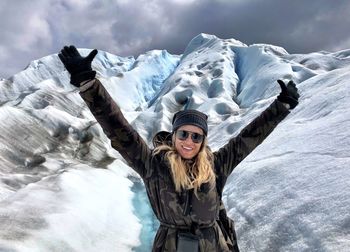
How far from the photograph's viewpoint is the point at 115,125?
3.12 m

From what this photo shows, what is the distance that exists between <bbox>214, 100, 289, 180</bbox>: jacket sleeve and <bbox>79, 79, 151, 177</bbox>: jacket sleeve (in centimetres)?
66

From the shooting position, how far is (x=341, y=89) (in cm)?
1702

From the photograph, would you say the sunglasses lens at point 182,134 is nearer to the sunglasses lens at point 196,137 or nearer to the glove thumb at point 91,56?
the sunglasses lens at point 196,137

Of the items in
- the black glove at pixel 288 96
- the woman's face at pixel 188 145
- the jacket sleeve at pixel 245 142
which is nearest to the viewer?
the woman's face at pixel 188 145

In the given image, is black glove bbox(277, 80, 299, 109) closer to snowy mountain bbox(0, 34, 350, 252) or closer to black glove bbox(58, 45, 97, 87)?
black glove bbox(58, 45, 97, 87)

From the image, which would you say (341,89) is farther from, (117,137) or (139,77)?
(139,77)

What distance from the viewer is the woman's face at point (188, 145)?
3.36 meters

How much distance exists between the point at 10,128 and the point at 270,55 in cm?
3597

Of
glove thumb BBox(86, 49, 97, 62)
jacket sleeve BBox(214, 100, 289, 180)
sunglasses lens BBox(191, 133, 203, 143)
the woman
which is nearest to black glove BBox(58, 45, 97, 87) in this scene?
glove thumb BBox(86, 49, 97, 62)

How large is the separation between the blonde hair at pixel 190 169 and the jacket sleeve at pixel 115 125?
16cm

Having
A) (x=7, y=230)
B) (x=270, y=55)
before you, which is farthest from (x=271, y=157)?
(x=270, y=55)

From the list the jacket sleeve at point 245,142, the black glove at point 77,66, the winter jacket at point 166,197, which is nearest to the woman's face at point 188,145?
the winter jacket at point 166,197

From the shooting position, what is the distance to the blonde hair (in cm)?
325

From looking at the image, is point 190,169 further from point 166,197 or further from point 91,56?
point 91,56
